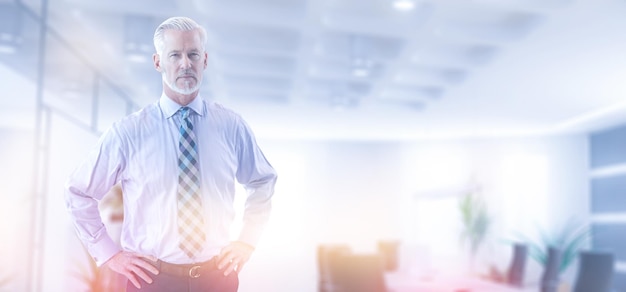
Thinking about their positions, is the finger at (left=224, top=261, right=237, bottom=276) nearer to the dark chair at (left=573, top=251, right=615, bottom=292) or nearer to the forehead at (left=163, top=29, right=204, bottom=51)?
the forehead at (left=163, top=29, right=204, bottom=51)

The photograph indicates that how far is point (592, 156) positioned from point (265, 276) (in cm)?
978

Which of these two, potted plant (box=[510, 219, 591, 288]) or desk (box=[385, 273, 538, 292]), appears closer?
desk (box=[385, 273, 538, 292])

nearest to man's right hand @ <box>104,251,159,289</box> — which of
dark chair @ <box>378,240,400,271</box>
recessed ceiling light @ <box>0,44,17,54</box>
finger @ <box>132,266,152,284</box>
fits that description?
finger @ <box>132,266,152,284</box>

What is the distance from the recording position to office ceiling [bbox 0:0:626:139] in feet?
14.2

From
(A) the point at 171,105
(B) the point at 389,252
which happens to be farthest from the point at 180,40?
(B) the point at 389,252

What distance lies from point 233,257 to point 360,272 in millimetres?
3607

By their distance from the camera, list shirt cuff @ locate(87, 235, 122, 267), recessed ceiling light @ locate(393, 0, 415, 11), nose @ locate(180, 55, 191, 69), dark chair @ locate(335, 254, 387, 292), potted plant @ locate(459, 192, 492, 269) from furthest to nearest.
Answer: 1. potted plant @ locate(459, 192, 492, 269)
2. dark chair @ locate(335, 254, 387, 292)
3. recessed ceiling light @ locate(393, 0, 415, 11)
4. shirt cuff @ locate(87, 235, 122, 267)
5. nose @ locate(180, 55, 191, 69)

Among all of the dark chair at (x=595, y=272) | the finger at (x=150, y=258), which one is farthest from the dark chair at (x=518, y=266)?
the finger at (x=150, y=258)

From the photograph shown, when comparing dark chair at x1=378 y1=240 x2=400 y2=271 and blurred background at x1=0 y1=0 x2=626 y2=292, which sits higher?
blurred background at x1=0 y1=0 x2=626 y2=292

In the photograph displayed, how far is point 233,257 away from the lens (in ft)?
4.65

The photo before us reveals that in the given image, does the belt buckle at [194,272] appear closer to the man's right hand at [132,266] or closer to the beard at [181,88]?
the man's right hand at [132,266]

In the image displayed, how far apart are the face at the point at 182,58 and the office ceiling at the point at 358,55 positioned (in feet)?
4.40

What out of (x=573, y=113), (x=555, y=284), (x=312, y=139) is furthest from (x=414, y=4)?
(x=312, y=139)

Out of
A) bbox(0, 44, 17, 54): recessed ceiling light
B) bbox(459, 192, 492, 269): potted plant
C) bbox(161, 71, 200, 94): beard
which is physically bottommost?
bbox(459, 192, 492, 269): potted plant
